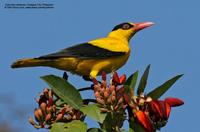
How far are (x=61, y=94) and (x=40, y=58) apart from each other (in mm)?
2617

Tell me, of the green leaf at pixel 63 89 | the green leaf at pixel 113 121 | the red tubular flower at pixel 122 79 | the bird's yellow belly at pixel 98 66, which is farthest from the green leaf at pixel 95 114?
the bird's yellow belly at pixel 98 66

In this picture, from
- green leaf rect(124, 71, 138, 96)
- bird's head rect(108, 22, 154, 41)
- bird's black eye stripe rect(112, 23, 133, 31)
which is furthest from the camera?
bird's black eye stripe rect(112, 23, 133, 31)

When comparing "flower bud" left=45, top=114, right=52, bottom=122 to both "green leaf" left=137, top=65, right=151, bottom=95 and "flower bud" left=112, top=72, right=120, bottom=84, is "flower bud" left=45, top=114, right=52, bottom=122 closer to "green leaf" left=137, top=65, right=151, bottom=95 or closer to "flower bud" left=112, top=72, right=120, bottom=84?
"flower bud" left=112, top=72, right=120, bottom=84

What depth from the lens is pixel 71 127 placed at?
13.4 ft

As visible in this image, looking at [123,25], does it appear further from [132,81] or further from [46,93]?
[46,93]

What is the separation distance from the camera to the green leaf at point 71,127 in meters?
4.06

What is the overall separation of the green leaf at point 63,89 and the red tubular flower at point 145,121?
490 millimetres

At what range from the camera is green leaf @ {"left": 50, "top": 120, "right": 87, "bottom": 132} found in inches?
160

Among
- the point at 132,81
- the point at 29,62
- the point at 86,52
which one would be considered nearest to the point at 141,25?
the point at 86,52

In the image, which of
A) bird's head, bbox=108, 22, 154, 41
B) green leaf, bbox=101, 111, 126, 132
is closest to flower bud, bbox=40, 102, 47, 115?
green leaf, bbox=101, 111, 126, 132

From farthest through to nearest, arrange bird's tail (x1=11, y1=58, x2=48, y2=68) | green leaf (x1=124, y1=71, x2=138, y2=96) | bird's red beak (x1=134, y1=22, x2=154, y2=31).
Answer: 1. bird's red beak (x1=134, y1=22, x2=154, y2=31)
2. bird's tail (x1=11, y1=58, x2=48, y2=68)
3. green leaf (x1=124, y1=71, x2=138, y2=96)

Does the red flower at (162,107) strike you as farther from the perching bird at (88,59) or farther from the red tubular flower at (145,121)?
the perching bird at (88,59)

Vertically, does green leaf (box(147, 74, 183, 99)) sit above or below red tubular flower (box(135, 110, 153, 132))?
above

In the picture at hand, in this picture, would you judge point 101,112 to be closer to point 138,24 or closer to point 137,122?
point 137,122
